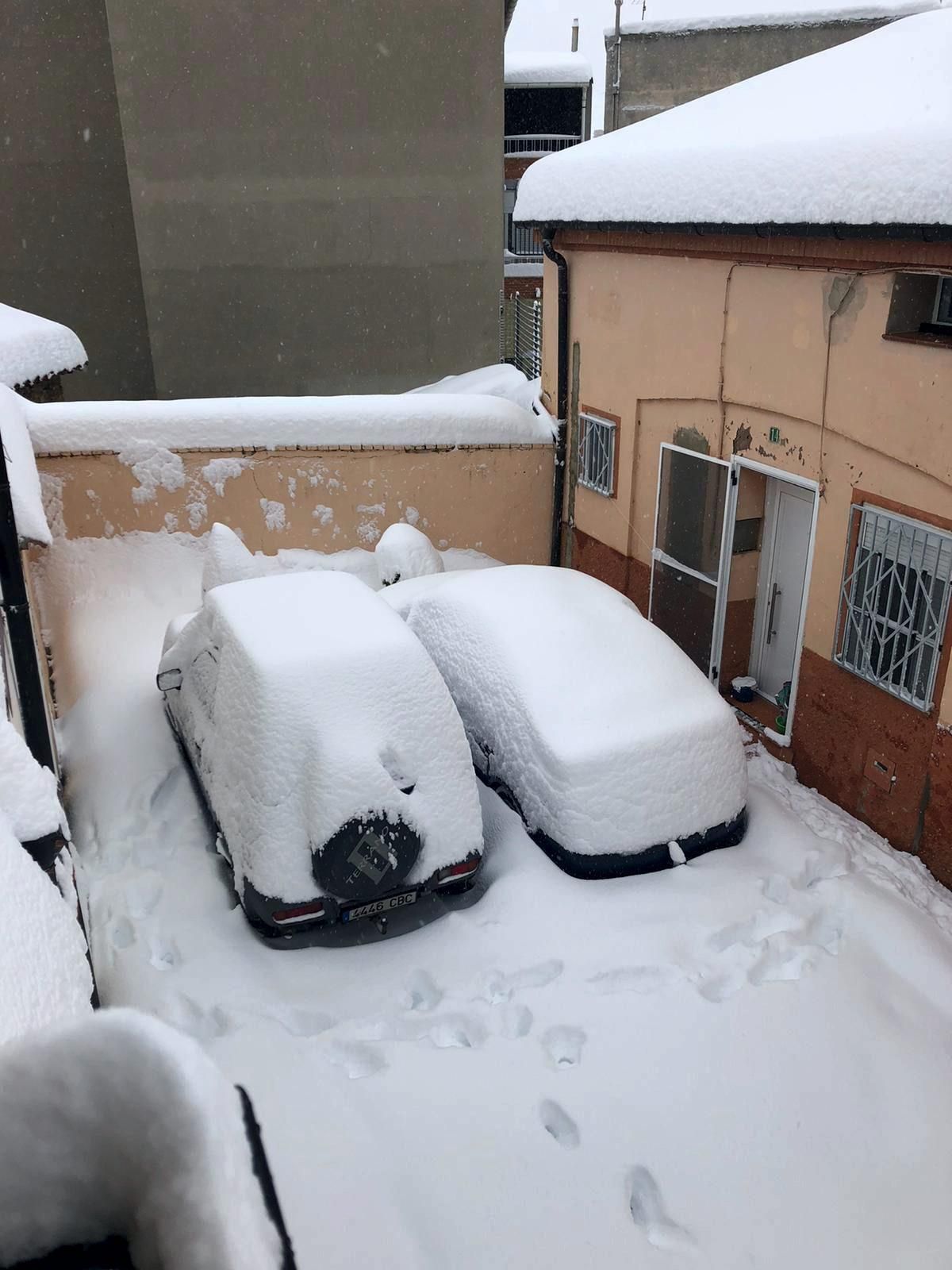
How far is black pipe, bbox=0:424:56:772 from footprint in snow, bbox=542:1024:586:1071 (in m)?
3.10

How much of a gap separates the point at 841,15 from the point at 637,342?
22332 mm

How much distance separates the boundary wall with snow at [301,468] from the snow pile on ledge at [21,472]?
81 cm

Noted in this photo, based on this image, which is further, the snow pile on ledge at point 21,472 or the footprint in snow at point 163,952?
the snow pile on ledge at point 21,472

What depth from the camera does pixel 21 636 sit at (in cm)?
536

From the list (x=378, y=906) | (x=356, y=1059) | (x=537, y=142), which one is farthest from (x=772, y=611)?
(x=537, y=142)

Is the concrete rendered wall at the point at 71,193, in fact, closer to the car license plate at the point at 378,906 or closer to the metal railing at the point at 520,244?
the metal railing at the point at 520,244

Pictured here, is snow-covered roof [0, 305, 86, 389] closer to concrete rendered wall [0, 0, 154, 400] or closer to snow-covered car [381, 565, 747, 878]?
concrete rendered wall [0, 0, 154, 400]

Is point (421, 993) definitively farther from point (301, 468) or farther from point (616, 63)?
point (616, 63)

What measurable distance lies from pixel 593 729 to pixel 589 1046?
1.66m

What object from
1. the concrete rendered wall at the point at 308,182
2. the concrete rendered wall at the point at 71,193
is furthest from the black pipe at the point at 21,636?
the concrete rendered wall at the point at 71,193

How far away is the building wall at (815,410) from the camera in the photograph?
18.6 feet

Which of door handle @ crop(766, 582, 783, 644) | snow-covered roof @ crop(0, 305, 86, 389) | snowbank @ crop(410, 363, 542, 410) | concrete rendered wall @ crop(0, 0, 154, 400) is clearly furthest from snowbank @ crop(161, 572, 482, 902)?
concrete rendered wall @ crop(0, 0, 154, 400)

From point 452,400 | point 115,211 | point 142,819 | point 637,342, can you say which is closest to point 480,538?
point 452,400

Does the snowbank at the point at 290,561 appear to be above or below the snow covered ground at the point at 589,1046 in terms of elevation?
above
